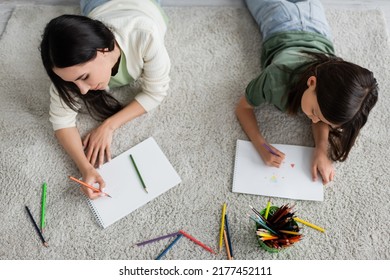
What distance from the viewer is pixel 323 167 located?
105 cm

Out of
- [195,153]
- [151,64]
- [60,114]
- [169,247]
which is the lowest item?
[169,247]

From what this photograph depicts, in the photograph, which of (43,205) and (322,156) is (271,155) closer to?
(322,156)

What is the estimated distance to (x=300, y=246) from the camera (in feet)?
3.31

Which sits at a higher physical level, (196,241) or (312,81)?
(312,81)

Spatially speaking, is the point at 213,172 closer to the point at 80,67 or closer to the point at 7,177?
the point at 80,67

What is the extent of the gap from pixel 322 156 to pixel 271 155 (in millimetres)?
145

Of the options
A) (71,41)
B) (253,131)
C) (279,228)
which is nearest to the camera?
(71,41)

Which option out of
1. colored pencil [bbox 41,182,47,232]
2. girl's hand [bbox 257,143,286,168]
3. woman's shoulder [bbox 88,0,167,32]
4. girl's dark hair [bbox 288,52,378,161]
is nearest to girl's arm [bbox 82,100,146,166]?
colored pencil [bbox 41,182,47,232]

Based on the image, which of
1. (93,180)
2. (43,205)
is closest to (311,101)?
(93,180)

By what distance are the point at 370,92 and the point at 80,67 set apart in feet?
2.09

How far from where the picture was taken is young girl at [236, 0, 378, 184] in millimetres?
815

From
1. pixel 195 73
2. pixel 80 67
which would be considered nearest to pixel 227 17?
pixel 195 73

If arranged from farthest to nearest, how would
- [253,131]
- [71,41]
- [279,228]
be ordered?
1. [253,131]
2. [279,228]
3. [71,41]
